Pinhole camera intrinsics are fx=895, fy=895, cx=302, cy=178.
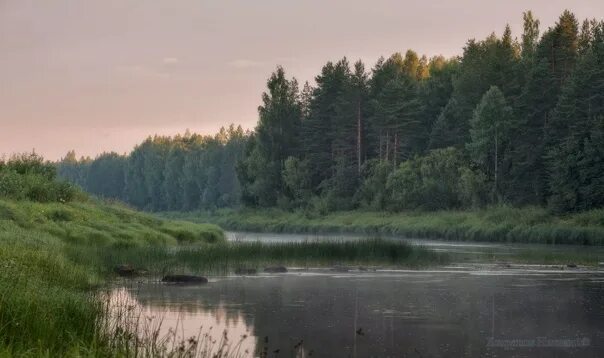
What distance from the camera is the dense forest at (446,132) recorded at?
74.6m

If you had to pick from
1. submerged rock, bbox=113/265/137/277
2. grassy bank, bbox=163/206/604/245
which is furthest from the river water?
grassy bank, bbox=163/206/604/245

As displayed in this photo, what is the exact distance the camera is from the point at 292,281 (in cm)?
3234

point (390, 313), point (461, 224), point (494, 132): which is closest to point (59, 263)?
point (390, 313)

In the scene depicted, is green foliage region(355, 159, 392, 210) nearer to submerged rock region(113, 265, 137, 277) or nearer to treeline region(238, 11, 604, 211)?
treeline region(238, 11, 604, 211)

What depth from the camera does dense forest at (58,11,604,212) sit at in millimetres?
74562

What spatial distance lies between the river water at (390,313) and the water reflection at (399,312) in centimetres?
3

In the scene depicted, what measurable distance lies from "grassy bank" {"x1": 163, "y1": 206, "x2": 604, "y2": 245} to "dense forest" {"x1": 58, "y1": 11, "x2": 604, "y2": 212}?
2405 mm

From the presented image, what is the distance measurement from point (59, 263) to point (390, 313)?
9.22 meters

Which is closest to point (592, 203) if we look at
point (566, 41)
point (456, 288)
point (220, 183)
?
point (566, 41)

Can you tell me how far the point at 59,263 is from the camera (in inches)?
977

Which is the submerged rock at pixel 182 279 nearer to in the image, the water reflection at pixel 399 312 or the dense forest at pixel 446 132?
the water reflection at pixel 399 312

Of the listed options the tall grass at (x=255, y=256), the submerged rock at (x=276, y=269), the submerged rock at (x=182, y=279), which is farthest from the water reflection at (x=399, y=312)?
the tall grass at (x=255, y=256)

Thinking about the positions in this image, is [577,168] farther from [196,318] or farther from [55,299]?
[55,299]

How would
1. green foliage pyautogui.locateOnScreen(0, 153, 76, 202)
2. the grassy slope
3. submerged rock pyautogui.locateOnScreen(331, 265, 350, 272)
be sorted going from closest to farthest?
the grassy slope < submerged rock pyautogui.locateOnScreen(331, 265, 350, 272) < green foliage pyautogui.locateOnScreen(0, 153, 76, 202)
